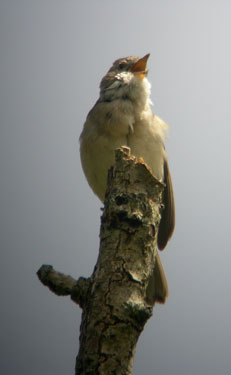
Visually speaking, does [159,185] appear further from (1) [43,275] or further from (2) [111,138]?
(2) [111,138]

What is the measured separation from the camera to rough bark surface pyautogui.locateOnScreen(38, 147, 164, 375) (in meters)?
2.00

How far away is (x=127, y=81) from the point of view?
4.99 metres

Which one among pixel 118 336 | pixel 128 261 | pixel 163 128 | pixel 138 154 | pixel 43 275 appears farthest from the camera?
pixel 163 128

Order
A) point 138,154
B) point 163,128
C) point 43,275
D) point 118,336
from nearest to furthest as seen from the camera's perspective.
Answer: point 118,336 → point 43,275 → point 138,154 → point 163,128

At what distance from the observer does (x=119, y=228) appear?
7.67 feet

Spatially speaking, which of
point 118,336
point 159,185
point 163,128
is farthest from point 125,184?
point 163,128

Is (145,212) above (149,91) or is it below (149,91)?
below

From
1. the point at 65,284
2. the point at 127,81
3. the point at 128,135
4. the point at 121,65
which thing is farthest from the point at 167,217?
the point at 65,284

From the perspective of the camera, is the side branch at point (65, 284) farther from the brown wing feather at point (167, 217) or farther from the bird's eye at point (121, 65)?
the bird's eye at point (121, 65)

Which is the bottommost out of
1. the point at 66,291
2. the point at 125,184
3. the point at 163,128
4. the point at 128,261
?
the point at 66,291

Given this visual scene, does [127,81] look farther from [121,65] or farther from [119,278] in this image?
[119,278]

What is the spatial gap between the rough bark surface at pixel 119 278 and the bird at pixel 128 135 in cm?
178

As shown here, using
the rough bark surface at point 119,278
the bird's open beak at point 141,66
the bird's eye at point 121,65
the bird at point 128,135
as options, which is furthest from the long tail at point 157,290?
the bird's eye at point 121,65

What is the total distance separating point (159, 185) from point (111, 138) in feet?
6.60
